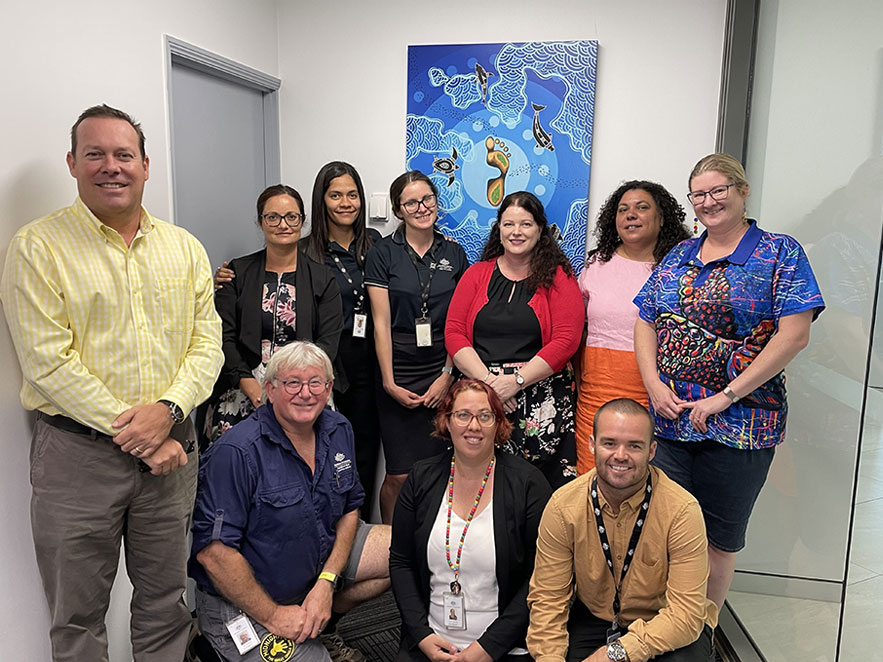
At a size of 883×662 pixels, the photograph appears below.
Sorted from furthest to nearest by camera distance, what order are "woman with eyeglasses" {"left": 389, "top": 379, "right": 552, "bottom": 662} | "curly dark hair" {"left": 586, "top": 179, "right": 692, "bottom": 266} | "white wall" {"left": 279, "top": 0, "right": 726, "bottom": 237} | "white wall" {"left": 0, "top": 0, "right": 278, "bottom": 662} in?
"white wall" {"left": 279, "top": 0, "right": 726, "bottom": 237} < "curly dark hair" {"left": 586, "top": 179, "right": 692, "bottom": 266} < "woman with eyeglasses" {"left": 389, "top": 379, "right": 552, "bottom": 662} < "white wall" {"left": 0, "top": 0, "right": 278, "bottom": 662}

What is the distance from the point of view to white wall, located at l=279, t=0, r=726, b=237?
10.5ft

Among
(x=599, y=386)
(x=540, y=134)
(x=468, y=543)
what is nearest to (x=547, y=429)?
(x=599, y=386)

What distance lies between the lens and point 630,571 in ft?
6.39

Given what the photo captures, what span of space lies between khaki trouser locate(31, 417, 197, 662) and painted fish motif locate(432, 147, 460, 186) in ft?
5.90

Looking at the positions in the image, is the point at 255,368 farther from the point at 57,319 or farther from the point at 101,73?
the point at 101,73

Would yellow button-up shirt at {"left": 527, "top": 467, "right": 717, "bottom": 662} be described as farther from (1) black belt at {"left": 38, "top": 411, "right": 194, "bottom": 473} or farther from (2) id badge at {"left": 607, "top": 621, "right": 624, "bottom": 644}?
(1) black belt at {"left": 38, "top": 411, "right": 194, "bottom": 473}

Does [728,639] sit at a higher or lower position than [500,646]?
lower

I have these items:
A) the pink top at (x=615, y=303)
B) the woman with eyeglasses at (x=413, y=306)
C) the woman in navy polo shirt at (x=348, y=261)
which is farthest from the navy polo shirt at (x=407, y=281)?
the pink top at (x=615, y=303)

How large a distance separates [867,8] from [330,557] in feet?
7.39

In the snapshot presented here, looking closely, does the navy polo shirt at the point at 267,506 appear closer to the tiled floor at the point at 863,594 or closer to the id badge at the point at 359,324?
the id badge at the point at 359,324

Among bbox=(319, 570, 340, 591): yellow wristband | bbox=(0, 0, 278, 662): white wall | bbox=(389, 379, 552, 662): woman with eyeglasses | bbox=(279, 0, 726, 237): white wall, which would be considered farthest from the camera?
bbox=(279, 0, 726, 237): white wall

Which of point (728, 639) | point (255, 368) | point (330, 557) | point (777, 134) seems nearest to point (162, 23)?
point (255, 368)

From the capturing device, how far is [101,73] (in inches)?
92.0

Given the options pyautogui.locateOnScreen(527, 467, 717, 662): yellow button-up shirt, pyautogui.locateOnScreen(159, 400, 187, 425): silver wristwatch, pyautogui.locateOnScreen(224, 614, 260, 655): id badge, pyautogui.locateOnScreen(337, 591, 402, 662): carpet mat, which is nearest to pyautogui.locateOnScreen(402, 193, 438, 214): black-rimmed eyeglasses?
pyautogui.locateOnScreen(159, 400, 187, 425): silver wristwatch
